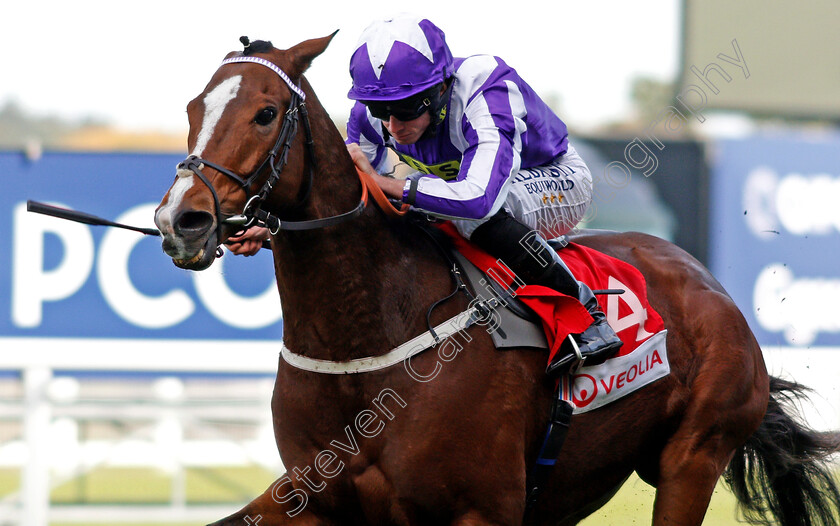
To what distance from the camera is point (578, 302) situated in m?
3.10

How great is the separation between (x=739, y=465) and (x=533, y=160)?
5.33 feet

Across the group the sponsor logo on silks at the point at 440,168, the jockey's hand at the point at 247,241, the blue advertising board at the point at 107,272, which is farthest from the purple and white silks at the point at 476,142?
the blue advertising board at the point at 107,272

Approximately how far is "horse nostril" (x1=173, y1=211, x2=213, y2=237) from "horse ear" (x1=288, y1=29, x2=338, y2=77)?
55 centimetres

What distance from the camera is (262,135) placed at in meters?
2.54

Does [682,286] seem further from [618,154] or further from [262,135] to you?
[618,154]

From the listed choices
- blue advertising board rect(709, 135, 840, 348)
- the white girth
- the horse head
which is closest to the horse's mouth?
the horse head

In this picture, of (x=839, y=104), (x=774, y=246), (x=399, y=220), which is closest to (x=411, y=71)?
(x=399, y=220)

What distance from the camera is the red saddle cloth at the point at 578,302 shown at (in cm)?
307

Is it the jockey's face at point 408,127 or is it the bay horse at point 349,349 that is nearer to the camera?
the bay horse at point 349,349

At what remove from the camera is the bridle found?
2.41 meters

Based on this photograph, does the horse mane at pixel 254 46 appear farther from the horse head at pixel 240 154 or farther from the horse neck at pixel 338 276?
the horse neck at pixel 338 276

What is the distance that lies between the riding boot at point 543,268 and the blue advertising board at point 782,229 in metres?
5.07

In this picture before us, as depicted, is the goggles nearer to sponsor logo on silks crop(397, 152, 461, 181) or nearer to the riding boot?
sponsor logo on silks crop(397, 152, 461, 181)

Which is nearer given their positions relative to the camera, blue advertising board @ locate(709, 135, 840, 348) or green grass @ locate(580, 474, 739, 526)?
green grass @ locate(580, 474, 739, 526)
